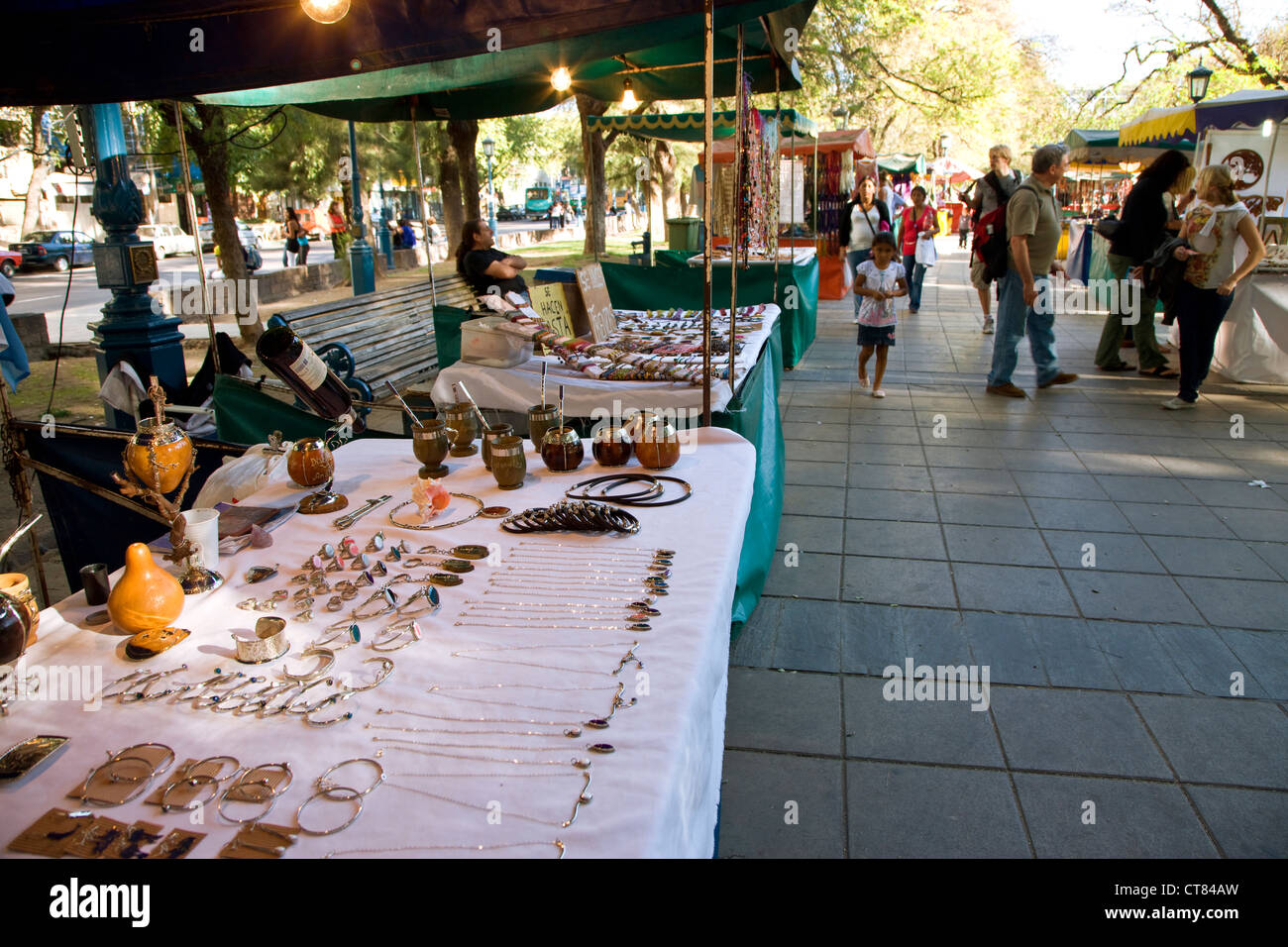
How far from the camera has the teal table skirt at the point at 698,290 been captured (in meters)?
7.82

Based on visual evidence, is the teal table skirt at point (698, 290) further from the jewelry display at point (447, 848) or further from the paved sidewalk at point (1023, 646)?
the jewelry display at point (447, 848)

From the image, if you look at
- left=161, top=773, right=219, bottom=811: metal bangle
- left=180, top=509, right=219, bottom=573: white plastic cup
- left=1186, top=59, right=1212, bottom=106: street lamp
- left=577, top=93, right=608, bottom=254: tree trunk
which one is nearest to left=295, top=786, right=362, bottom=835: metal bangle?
left=161, top=773, right=219, bottom=811: metal bangle

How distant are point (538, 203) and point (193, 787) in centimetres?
5212

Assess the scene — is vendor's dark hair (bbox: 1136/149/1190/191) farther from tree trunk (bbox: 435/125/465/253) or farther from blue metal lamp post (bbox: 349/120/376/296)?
tree trunk (bbox: 435/125/465/253)

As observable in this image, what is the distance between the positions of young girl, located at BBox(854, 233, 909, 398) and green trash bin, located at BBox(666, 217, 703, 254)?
36.0 ft

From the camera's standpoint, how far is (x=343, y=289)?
17.3 meters

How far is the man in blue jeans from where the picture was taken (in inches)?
239

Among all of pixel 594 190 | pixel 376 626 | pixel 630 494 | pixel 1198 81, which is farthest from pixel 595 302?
pixel 594 190

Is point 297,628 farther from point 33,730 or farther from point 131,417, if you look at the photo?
point 131,417

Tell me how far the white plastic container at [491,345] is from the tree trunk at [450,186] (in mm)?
14935

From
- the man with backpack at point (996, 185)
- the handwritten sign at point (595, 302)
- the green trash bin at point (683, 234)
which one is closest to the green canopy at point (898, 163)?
the green trash bin at point (683, 234)

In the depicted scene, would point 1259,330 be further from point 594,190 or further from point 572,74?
point 594,190

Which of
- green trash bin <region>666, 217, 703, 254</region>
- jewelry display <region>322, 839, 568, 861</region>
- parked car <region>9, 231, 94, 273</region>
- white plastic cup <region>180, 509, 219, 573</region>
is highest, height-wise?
parked car <region>9, 231, 94, 273</region>

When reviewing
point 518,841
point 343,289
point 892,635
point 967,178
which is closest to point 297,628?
point 518,841
